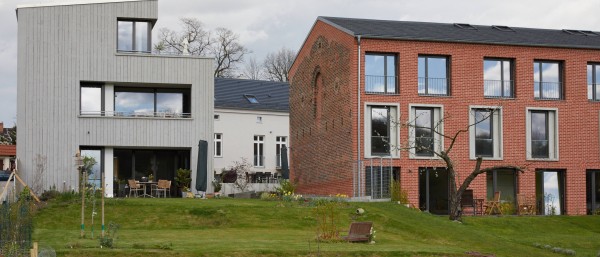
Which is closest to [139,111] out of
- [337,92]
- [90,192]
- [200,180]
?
[200,180]

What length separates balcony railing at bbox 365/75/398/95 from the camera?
39938mm

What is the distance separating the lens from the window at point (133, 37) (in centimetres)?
4006

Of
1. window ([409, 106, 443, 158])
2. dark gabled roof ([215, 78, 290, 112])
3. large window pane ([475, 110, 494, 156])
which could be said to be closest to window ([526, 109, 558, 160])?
large window pane ([475, 110, 494, 156])

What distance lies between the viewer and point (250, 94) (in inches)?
2446

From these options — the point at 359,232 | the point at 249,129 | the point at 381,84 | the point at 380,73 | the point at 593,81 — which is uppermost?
the point at 380,73

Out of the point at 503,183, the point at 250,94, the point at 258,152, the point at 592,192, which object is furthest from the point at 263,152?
the point at 592,192

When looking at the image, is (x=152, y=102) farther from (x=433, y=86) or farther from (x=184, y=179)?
(x=433, y=86)

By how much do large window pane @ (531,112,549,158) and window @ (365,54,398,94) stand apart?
633 centimetres

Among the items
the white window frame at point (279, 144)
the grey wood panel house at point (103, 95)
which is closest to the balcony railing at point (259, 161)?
the white window frame at point (279, 144)

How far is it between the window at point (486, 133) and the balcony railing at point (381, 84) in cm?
352

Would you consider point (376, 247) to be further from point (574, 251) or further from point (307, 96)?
point (307, 96)

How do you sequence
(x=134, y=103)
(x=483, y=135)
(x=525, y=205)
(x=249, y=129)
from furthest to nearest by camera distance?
(x=249, y=129) → (x=483, y=135) → (x=134, y=103) → (x=525, y=205)

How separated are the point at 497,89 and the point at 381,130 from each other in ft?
18.2

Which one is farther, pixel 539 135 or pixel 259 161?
pixel 259 161
